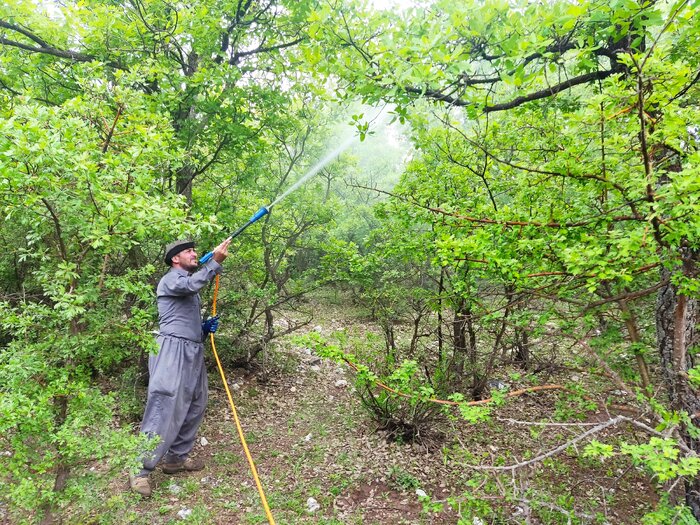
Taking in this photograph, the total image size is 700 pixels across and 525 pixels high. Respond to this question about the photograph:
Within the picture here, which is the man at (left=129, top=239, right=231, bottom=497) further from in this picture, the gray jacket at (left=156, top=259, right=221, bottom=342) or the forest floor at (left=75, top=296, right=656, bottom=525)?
the forest floor at (left=75, top=296, right=656, bottom=525)

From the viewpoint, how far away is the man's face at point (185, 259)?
4297mm

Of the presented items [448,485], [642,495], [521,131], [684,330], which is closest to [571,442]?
[684,330]

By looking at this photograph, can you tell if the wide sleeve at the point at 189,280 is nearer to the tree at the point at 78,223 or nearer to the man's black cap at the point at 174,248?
the man's black cap at the point at 174,248

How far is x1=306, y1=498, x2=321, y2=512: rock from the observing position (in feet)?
12.5

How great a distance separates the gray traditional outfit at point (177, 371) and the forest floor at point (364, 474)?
47cm

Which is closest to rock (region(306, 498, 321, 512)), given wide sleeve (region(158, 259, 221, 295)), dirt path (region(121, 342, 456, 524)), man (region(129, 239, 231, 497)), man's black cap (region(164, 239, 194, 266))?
dirt path (region(121, 342, 456, 524))

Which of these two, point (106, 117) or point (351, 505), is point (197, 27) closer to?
point (106, 117)

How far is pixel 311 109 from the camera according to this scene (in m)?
6.45

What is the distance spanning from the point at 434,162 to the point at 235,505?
4.60 m

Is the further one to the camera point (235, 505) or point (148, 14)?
point (148, 14)

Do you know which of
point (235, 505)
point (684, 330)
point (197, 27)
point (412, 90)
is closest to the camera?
point (684, 330)

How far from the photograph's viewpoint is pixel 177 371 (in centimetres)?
411

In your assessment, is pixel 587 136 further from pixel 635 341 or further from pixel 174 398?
pixel 174 398

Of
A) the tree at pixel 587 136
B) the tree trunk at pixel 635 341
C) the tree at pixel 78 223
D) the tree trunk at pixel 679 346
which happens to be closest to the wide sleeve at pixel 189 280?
the tree at pixel 78 223
